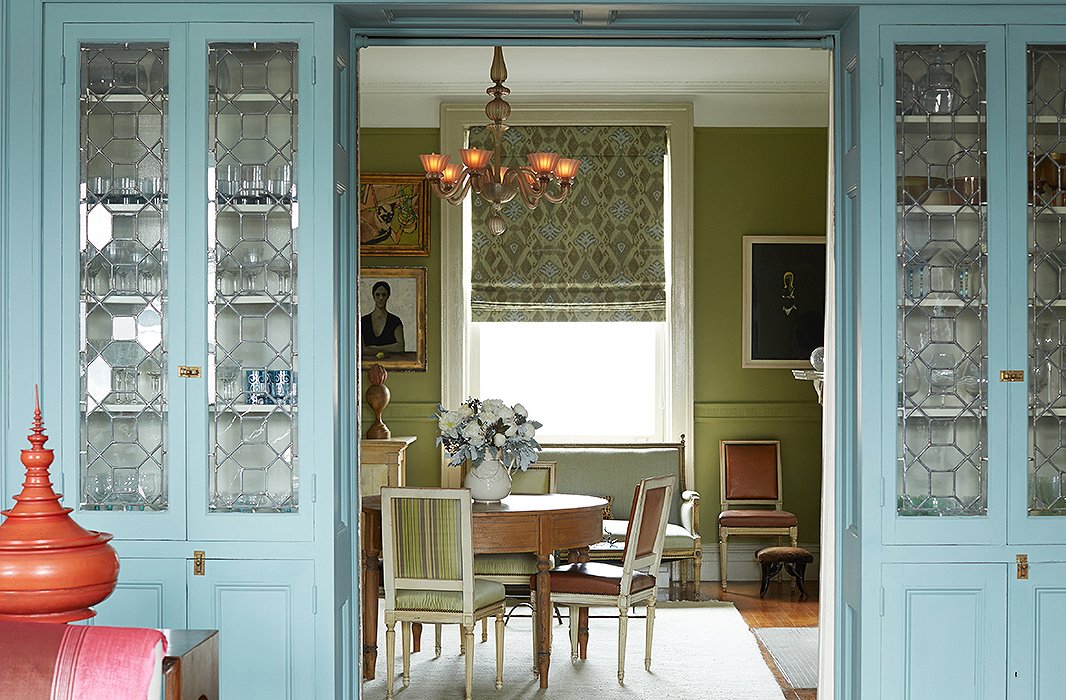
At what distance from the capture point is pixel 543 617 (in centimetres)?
536

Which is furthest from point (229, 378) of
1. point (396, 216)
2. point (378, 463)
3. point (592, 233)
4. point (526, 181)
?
point (592, 233)

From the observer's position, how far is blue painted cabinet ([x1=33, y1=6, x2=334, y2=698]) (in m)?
3.73

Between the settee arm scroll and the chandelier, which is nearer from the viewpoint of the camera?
the chandelier

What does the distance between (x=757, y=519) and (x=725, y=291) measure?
1596 millimetres

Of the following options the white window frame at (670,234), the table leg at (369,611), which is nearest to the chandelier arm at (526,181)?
the white window frame at (670,234)

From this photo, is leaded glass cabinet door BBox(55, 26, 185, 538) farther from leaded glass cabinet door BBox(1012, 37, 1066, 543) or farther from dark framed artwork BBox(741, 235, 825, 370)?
dark framed artwork BBox(741, 235, 825, 370)

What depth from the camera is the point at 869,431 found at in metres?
3.77

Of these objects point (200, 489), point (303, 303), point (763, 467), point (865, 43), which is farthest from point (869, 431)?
point (763, 467)

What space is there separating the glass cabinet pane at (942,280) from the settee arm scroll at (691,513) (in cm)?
360

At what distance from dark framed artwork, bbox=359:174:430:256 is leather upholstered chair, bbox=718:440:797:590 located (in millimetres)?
2578

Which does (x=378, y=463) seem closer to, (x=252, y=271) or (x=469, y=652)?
(x=469, y=652)

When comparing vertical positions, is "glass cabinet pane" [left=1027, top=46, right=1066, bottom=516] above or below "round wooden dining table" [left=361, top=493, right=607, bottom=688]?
above

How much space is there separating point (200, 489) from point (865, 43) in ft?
8.76

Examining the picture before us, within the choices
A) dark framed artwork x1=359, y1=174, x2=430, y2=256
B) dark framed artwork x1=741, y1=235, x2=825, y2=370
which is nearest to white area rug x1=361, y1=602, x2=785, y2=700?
dark framed artwork x1=741, y1=235, x2=825, y2=370
